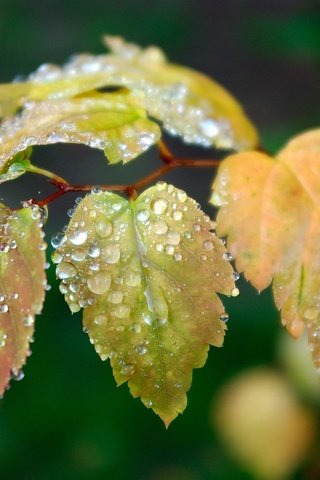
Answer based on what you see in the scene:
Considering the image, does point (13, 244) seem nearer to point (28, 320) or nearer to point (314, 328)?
point (28, 320)

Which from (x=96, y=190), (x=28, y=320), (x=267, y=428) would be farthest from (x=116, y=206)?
(x=267, y=428)

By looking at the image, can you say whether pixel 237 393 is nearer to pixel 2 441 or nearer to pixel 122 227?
pixel 2 441

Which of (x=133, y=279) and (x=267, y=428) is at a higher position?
(x=133, y=279)

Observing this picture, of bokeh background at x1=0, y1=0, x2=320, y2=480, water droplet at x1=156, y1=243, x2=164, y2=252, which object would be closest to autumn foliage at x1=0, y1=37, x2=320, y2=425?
water droplet at x1=156, y1=243, x2=164, y2=252

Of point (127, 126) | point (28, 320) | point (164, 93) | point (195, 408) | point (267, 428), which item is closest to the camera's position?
point (28, 320)

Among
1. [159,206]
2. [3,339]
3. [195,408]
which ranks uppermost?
[159,206]

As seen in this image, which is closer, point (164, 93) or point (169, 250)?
point (169, 250)

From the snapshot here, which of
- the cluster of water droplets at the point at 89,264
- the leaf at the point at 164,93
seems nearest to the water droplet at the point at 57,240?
the cluster of water droplets at the point at 89,264
